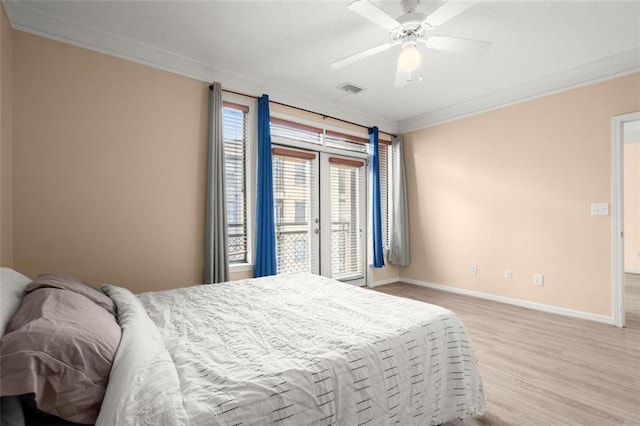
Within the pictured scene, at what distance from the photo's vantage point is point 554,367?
93.5 inches

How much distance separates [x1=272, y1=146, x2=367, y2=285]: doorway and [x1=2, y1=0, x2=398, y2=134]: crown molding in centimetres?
71

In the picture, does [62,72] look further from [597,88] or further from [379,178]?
[597,88]

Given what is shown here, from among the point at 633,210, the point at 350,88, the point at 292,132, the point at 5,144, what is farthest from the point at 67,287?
the point at 633,210

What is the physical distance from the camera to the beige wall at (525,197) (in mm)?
3389

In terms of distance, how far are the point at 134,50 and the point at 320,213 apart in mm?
2793

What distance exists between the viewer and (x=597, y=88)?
339 cm

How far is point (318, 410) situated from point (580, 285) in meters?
3.85

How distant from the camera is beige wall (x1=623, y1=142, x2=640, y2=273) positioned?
5.86 meters

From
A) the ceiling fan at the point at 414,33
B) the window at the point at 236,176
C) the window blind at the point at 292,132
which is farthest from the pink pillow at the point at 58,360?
the window blind at the point at 292,132

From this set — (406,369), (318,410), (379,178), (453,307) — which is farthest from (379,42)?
(453,307)

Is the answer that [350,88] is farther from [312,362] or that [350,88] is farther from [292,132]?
[312,362]

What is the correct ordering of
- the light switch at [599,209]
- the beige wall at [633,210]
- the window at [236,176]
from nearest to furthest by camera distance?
the light switch at [599,209] → the window at [236,176] → the beige wall at [633,210]

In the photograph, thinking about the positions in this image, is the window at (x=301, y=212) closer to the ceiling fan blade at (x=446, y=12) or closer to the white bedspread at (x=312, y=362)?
the white bedspread at (x=312, y=362)

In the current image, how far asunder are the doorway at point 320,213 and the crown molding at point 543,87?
1441 millimetres
